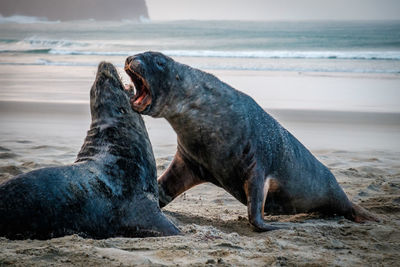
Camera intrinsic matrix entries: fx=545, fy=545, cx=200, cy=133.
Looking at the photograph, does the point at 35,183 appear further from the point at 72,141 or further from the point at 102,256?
the point at 72,141

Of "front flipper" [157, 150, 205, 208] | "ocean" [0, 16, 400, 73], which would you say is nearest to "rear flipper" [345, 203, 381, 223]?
"front flipper" [157, 150, 205, 208]

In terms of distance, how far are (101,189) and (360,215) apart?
273 cm

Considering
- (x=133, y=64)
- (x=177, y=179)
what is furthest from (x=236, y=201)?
(x=133, y=64)

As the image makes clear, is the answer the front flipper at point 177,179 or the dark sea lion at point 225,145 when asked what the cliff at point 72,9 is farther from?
the dark sea lion at point 225,145

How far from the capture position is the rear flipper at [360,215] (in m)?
5.29

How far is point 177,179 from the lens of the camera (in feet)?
17.6

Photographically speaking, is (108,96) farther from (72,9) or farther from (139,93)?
(72,9)

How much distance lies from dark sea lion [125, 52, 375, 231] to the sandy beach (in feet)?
0.76

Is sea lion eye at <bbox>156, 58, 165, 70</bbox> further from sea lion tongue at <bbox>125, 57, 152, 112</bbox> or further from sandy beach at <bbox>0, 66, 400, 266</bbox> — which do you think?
sandy beach at <bbox>0, 66, 400, 266</bbox>

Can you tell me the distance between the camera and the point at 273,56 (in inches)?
1123

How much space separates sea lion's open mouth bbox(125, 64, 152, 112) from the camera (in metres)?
4.57

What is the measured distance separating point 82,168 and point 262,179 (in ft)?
5.75

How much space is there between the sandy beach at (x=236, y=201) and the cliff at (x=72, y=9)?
209 ft

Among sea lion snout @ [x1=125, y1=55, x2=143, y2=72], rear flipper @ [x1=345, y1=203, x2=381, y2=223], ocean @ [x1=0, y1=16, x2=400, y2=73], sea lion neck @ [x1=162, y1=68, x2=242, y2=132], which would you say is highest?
ocean @ [x1=0, y1=16, x2=400, y2=73]
